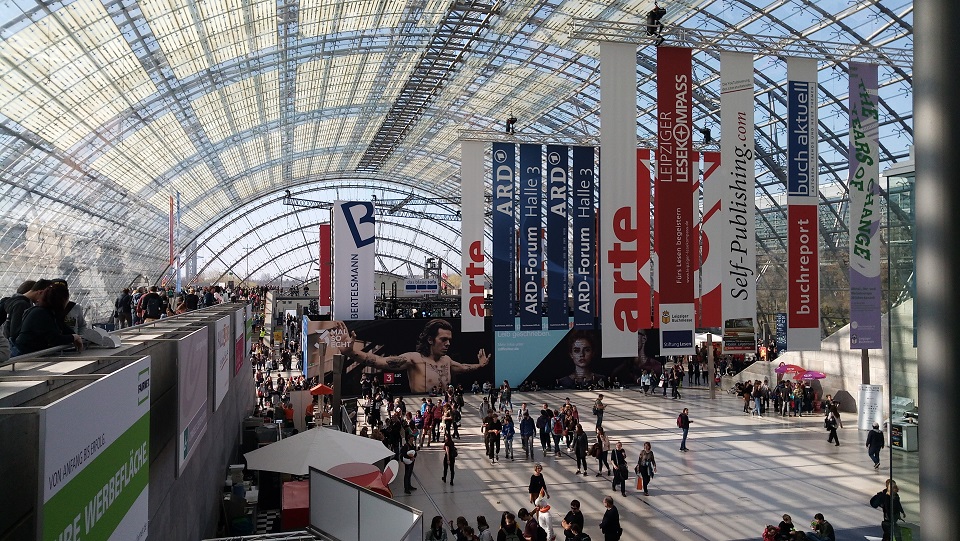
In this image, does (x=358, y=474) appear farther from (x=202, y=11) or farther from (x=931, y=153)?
(x=202, y=11)

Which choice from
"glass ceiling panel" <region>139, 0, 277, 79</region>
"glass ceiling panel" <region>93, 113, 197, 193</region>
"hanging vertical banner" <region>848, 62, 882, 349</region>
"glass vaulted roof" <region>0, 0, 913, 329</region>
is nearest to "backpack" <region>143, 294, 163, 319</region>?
"glass vaulted roof" <region>0, 0, 913, 329</region>

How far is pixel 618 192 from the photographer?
505 inches

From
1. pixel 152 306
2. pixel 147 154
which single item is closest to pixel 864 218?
pixel 152 306

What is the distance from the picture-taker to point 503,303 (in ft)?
61.5

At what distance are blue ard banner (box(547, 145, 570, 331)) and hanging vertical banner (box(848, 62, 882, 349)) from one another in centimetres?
607

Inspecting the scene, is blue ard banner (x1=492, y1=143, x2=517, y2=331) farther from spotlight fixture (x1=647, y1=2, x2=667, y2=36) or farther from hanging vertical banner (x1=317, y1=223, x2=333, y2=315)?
hanging vertical banner (x1=317, y1=223, x2=333, y2=315)

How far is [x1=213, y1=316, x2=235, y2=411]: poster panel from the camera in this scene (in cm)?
966

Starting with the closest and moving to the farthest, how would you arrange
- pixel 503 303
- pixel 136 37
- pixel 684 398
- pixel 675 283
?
pixel 675 283 → pixel 503 303 → pixel 136 37 → pixel 684 398

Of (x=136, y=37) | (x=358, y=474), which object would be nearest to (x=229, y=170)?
(x=136, y=37)

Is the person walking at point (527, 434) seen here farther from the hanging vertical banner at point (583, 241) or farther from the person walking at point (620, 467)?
the person walking at point (620, 467)

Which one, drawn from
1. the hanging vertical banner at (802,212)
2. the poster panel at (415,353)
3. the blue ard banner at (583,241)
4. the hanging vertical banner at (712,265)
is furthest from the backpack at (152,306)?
the poster panel at (415,353)

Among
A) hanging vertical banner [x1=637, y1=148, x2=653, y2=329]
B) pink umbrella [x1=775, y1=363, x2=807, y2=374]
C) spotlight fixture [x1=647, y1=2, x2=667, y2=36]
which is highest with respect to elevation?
spotlight fixture [x1=647, y1=2, x2=667, y2=36]

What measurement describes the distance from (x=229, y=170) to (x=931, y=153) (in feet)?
164

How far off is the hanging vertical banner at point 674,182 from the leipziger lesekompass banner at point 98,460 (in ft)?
31.8
